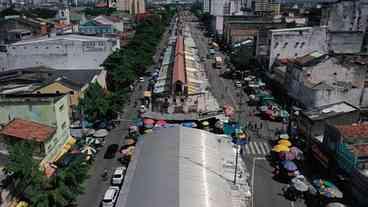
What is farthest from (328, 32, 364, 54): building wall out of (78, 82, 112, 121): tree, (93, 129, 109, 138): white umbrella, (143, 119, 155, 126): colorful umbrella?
(93, 129, 109, 138): white umbrella

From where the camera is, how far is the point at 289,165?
32.1 m

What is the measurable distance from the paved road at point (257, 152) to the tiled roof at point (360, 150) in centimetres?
644

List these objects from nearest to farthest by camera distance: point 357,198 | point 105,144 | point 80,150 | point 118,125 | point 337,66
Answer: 1. point 357,198
2. point 80,150
3. point 105,144
4. point 118,125
5. point 337,66

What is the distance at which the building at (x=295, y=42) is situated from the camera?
216 ft

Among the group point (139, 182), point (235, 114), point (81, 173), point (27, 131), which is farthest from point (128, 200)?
point (235, 114)

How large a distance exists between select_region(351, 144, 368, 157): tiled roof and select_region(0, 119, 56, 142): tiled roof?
2814 cm

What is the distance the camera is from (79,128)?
1687 inches

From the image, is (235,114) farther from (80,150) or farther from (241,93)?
(80,150)

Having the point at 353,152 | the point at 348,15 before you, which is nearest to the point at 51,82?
the point at 353,152

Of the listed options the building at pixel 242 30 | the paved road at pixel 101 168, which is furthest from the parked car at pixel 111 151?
the building at pixel 242 30

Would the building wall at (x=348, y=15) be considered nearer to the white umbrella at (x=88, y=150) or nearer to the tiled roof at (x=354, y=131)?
the tiled roof at (x=354, y=131)

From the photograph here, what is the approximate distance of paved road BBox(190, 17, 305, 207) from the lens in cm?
2925

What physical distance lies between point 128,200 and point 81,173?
4.59 meters

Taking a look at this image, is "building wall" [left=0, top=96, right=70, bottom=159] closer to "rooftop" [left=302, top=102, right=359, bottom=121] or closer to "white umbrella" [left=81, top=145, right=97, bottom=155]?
"white umbrella" [left=81, top=145, right=97, bottom=155]
